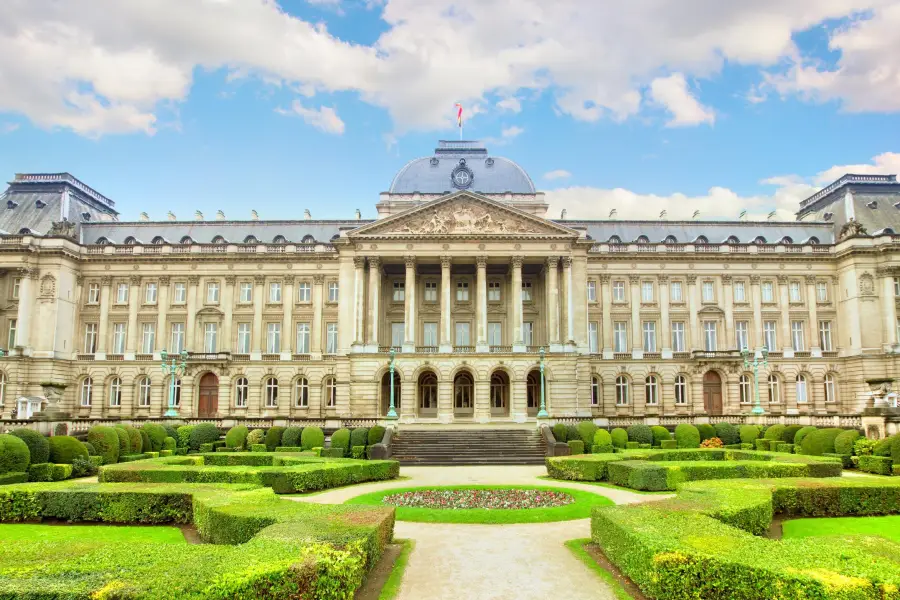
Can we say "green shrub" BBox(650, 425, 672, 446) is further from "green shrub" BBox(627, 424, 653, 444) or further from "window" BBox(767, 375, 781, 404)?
"window" BBox(767, 375, 781, 404)

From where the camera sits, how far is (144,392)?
61.2m

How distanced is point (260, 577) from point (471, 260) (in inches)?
1848

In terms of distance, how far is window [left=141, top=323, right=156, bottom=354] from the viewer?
62219mm

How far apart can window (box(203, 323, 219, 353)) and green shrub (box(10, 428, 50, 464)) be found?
34.9m

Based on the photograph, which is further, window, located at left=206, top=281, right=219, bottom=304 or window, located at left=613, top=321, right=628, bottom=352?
window, located at left=206, top=281, right=219, bottom=304

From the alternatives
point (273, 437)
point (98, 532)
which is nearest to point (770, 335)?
point (273, 437)

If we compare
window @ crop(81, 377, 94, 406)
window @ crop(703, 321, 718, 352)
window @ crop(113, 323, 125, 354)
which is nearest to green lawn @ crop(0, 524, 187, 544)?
window @ crop(81, 377, 94, 406)

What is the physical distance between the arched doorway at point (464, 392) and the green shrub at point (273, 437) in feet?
63.2

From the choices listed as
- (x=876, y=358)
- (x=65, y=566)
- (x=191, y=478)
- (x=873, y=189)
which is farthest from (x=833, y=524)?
(x=873, y=189)

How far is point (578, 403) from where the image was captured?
56.1 m

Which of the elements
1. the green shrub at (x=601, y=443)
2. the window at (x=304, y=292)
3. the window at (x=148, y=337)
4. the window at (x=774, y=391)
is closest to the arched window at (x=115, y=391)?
the window at (x=148, y=337)

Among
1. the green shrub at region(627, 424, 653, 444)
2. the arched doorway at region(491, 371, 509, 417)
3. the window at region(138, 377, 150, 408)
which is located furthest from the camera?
the window at region(138, 377, 150, 408)

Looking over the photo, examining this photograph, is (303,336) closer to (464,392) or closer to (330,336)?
(330,336)

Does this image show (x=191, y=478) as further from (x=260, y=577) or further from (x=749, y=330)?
(x=749, y=330)
